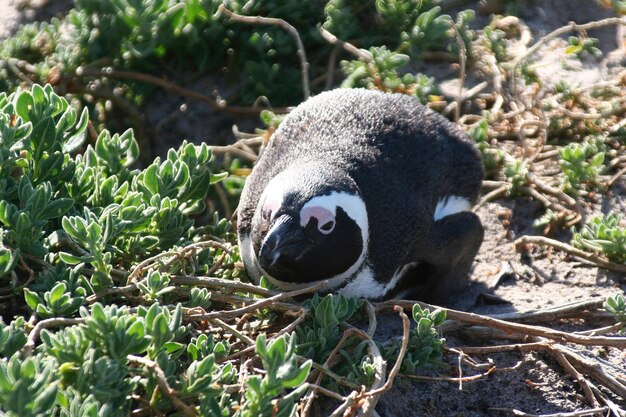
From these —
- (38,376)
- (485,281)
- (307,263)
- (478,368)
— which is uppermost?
(38,376)

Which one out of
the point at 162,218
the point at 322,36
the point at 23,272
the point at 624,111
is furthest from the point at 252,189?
the point at 624,111

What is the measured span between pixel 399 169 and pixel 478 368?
717 mm

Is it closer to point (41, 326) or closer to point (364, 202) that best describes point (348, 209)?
point (364, 202)

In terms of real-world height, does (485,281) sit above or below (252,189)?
below

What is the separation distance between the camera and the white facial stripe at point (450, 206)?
3.43 m

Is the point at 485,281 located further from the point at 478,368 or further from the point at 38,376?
the point at 38,376

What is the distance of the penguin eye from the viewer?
288 cm

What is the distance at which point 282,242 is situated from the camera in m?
2.81

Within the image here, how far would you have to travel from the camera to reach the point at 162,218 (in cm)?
300

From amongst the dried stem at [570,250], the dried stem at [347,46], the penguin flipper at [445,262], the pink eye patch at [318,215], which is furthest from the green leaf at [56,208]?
the dried stem at [347,46]

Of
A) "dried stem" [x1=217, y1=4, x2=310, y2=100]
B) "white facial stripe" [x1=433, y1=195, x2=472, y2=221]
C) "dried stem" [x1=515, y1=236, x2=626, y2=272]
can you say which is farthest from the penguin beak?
"dried stem" [x1=217, y1=4, x2=310, y2=100]

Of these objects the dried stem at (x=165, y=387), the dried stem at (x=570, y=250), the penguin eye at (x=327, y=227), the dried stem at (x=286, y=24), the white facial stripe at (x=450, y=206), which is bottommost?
the dried stem at (x=570, y=250)

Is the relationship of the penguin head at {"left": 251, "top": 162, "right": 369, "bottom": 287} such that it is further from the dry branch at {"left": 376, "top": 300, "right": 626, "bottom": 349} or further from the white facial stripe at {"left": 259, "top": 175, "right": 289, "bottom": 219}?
the dry branch at {"left": 376, "top": 300, "right": 626, "bottom": 349}

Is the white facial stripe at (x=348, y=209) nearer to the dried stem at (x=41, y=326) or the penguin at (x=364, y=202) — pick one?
the penguin at (x=364, y=202)
